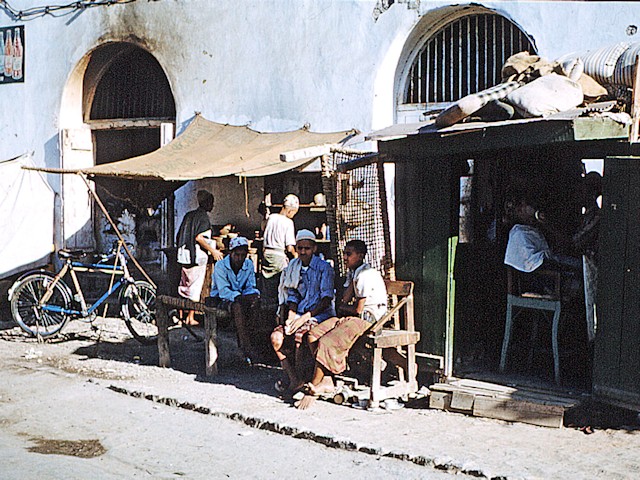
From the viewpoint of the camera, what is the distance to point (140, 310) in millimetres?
10844

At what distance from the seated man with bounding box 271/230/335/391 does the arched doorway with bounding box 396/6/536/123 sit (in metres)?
2.60

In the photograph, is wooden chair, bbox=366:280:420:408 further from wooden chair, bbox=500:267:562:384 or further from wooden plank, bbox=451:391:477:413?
wooden chair, bbox=500:267:562:384

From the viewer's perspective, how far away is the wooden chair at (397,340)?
7398 millimetres

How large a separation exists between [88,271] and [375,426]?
5.58 meters

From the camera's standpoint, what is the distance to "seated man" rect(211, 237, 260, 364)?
902 cm

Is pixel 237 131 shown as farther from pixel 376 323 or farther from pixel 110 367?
pixel 376 323

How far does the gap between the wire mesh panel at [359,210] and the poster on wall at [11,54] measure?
859 cm

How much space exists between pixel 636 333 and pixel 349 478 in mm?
2402

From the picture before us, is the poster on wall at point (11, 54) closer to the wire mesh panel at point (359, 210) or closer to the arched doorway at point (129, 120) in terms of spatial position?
the arched doorway at point (129, 120)

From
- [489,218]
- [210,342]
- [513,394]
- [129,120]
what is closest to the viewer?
[513,394]

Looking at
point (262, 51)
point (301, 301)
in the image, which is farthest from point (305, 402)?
point (262, 51)

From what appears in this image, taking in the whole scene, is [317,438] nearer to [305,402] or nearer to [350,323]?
[305,402]

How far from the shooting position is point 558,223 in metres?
7.94

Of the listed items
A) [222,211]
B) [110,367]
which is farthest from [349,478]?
[222,211]
